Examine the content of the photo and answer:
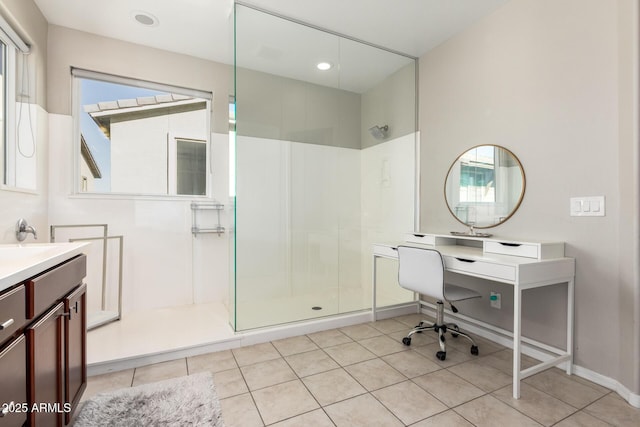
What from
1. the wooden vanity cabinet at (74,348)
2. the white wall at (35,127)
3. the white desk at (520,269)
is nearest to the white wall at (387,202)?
the white desk at (520,269)

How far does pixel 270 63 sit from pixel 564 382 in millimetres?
3207

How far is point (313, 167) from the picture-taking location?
9.64ft

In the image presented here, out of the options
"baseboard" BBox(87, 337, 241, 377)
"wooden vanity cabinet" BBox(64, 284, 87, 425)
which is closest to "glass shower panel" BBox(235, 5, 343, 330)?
"baseboard" BBox(87, 337, 241, 377)

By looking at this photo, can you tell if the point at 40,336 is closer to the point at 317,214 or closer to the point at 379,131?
the point at 317,214

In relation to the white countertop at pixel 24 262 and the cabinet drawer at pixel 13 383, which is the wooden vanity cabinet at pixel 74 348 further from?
the cabinet drawer at pixel 13 383

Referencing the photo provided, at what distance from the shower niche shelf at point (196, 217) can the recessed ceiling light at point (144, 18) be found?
→ 1.72 metres

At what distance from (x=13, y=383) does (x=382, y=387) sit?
1.76m

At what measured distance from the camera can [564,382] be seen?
199cm

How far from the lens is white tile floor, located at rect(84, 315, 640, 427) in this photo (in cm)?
165

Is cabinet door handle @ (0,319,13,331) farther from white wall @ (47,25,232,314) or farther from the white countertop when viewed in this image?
white wall @ (47,25,232,314)

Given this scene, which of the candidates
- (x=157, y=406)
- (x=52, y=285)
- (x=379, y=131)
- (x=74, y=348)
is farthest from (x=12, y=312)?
(x=379, y=131)

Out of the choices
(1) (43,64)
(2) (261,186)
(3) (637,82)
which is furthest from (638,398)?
(1) (43,64)

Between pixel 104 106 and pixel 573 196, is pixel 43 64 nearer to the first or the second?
pixel 104 106

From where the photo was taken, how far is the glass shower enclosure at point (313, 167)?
2.62 m
